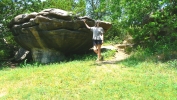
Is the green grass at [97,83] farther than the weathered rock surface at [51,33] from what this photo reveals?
No

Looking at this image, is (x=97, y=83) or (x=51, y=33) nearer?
(x=97, y=83)

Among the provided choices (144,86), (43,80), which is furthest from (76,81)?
(144,86)

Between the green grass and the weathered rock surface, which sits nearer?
the green grass

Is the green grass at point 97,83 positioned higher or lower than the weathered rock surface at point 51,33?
lower

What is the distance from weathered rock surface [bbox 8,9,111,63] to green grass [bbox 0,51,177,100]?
4.22 m

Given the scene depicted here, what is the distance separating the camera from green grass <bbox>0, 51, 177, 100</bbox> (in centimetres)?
675

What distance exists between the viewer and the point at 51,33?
1366 centimetres

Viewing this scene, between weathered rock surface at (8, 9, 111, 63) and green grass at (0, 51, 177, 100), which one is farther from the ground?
weathered rock surface at (8, 9, 111, 63)

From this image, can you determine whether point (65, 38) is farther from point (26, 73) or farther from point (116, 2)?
point (26, 73)

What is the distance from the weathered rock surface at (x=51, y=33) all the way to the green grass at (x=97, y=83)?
166 inches

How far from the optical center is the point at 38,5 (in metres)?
18.0

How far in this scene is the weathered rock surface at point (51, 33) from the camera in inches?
533

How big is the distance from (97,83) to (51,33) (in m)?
6.77

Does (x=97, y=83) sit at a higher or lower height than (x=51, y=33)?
lower
